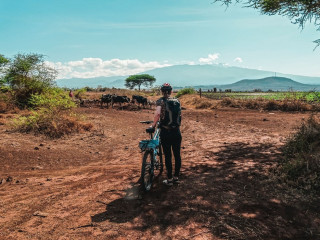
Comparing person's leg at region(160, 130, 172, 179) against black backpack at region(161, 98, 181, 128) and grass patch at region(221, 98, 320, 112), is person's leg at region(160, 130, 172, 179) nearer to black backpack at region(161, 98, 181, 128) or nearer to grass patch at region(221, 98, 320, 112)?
black backpack at region(161, 98, 181, 128)

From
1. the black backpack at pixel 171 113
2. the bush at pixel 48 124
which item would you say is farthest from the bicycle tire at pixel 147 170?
the bush at pixel 48 124

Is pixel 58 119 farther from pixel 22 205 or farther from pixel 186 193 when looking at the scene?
pixel 186 193

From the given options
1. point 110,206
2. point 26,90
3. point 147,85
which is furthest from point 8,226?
point 147,85

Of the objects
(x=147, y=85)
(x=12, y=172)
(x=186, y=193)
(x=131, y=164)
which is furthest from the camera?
(x=147, y=85)

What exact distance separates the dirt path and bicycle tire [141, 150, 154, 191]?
18 cm

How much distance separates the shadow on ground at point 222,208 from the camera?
331cm

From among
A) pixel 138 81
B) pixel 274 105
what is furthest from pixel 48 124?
pixel 138 81

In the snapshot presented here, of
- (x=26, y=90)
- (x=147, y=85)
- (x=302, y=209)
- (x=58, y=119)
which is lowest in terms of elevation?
(x=302, y=209)

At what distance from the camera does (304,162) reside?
4.93 m

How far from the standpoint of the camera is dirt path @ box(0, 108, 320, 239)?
3303 mm

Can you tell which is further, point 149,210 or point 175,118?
Answer: point 175,118

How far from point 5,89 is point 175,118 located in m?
13.5

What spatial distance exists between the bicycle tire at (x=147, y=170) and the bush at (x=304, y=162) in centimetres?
286

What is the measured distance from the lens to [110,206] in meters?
4.00
